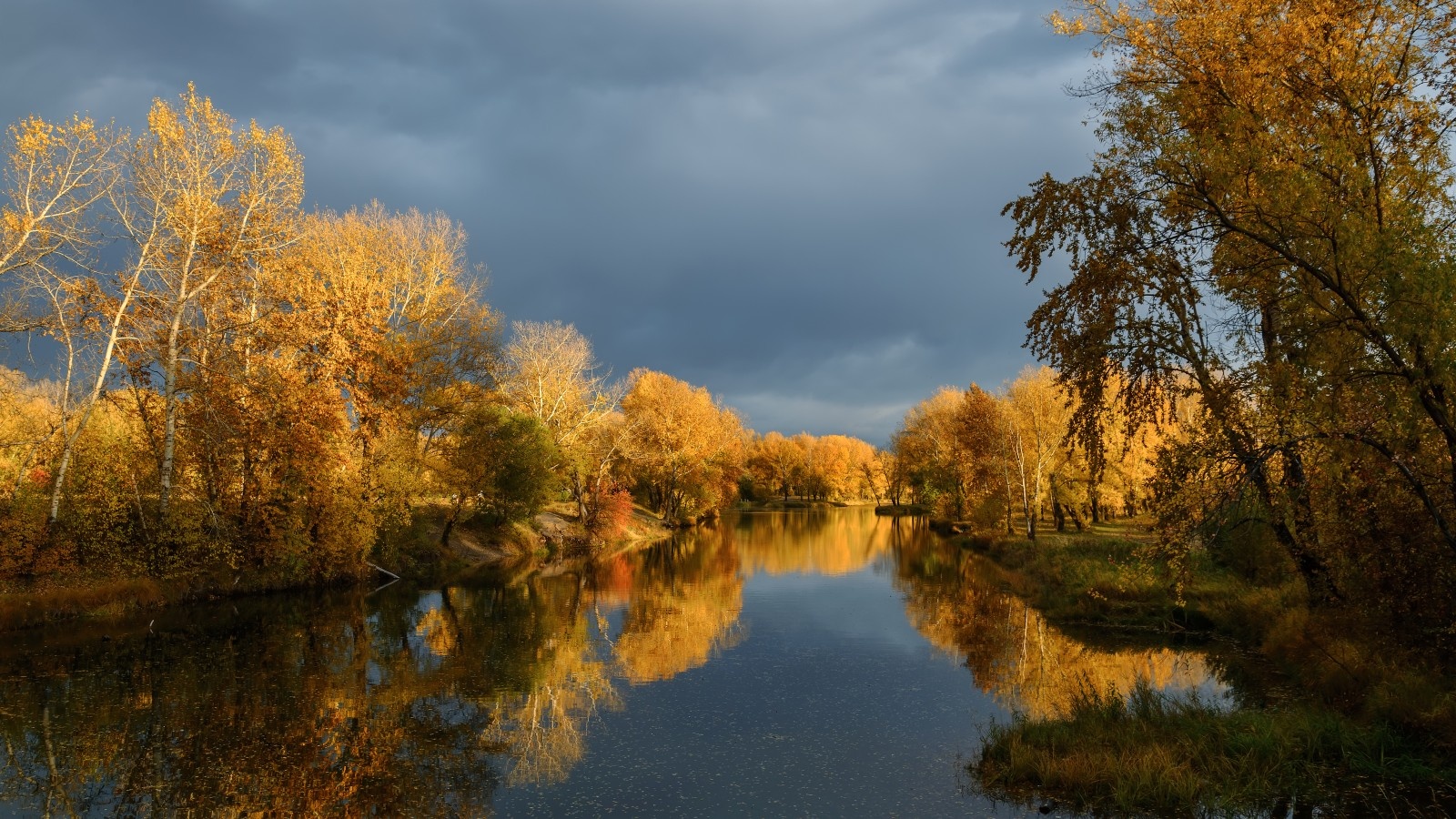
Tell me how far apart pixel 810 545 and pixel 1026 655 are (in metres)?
34.9

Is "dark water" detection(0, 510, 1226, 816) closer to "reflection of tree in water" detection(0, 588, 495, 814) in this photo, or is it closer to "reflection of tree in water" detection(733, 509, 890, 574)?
"reflection of tree in water" detection(0, 588, 495, 814)

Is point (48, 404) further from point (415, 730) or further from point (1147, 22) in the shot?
point (1147, 22)

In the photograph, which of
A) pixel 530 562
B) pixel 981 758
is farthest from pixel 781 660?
pixel 530 562

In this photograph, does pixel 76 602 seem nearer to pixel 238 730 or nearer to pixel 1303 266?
pixel 238 730

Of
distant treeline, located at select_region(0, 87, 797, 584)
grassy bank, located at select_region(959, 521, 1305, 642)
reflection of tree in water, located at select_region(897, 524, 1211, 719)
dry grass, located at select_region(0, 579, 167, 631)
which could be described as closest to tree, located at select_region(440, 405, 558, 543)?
distant treeline, located at select_region(0, 87, 797, 584)

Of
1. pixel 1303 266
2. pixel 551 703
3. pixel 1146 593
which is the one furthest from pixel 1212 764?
pixel 1146 593

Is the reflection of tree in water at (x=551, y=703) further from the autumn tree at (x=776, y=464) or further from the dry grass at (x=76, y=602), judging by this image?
the autumn tree at (x=776, y=464)

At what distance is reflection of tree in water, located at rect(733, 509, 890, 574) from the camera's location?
41.1m

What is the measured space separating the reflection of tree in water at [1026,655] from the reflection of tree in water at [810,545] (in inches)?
424

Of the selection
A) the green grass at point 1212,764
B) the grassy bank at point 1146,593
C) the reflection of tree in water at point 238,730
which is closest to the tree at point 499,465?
the reflection of tree in water at point 238,730

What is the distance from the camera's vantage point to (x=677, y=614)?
25.5m

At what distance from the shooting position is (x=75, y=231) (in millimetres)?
20953

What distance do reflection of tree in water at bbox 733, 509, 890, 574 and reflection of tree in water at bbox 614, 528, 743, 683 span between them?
2513 mm

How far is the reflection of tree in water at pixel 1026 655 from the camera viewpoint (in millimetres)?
15938
